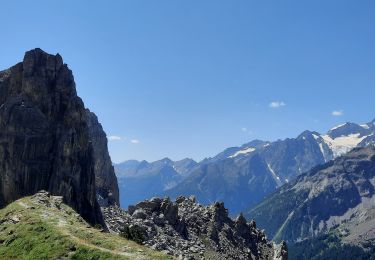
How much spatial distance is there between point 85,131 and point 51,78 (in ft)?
42.8

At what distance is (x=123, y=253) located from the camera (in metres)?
39.8

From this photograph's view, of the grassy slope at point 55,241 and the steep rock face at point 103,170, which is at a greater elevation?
the steep rock face at point 103,170

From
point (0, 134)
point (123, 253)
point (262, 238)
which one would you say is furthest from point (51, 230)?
point (262, 238)

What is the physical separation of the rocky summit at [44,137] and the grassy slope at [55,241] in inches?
1266

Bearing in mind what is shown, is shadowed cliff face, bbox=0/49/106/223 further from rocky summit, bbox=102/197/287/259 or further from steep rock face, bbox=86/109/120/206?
steep rock face, bbox=86/109/120/206

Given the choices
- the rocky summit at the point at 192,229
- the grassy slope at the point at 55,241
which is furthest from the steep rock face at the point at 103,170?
the grassy slope at the point at 55,241

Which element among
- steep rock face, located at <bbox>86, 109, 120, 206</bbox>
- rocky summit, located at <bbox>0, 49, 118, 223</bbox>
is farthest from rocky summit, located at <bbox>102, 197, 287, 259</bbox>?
steep rock face, located at <bbox>86, 109, 120, 206</bbox>

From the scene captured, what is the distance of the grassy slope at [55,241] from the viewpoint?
132 feet

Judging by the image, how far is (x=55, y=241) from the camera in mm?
43906

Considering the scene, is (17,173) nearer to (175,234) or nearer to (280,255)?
(175,234)

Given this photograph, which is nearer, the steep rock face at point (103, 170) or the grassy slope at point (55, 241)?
the grassy slope at point (55, 241)

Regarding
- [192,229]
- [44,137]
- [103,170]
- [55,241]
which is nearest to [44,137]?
[44,137]

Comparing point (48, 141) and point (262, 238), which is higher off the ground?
point (48, 141)

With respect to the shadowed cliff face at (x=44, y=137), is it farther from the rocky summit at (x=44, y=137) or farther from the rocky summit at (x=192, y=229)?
the rocky summit at (x=192, y=229)
